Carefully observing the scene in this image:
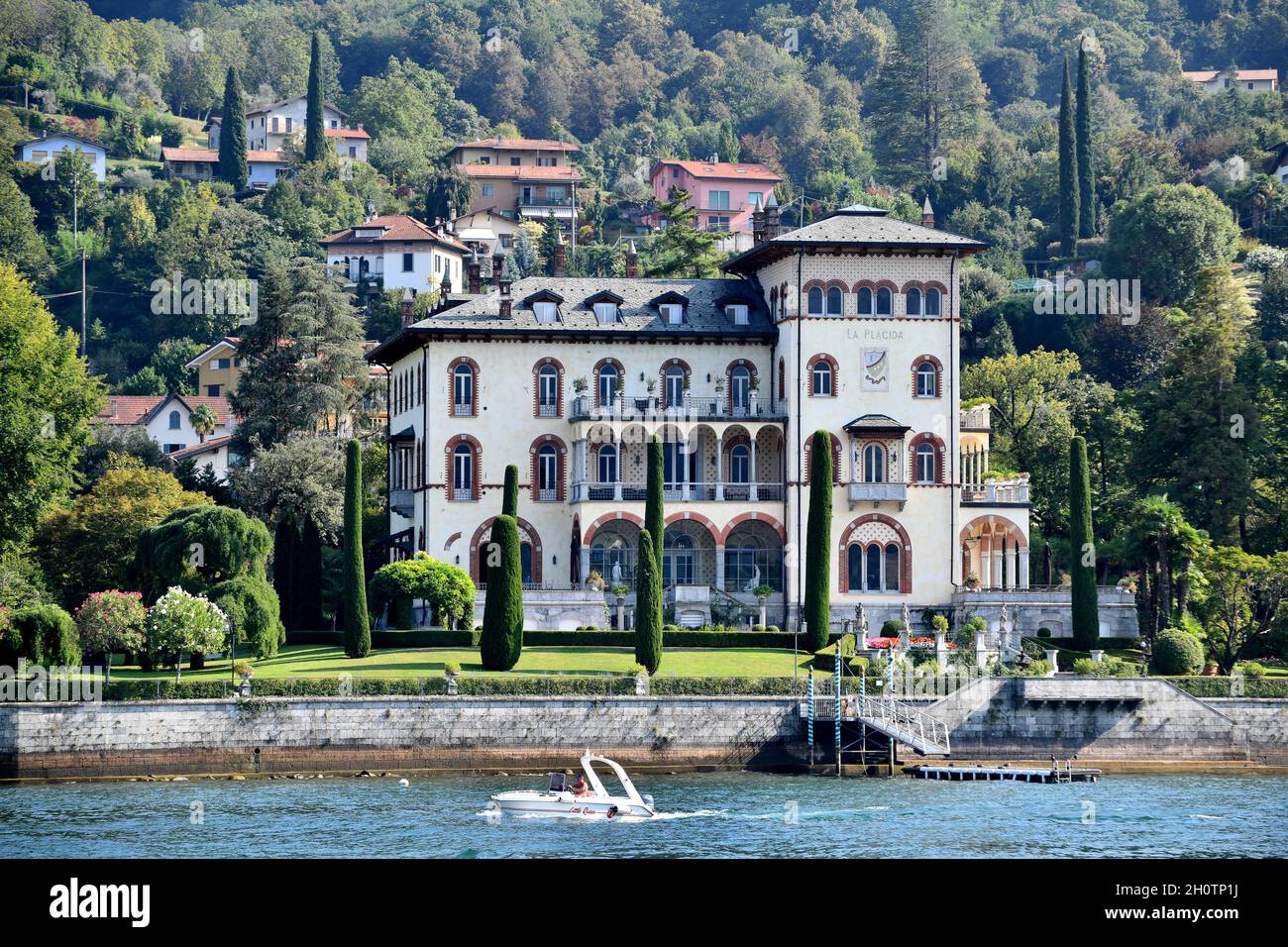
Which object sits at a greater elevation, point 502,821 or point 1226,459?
point 1226,459

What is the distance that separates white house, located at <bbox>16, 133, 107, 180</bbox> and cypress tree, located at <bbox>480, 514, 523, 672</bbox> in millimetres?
121882

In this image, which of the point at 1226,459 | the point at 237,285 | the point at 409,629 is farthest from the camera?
the point at 237,285

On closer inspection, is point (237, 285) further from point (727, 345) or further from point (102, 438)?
point (727, 345)

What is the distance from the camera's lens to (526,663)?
63188 millimetres

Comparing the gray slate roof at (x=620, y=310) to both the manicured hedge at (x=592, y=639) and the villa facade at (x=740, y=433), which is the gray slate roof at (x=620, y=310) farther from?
the manicured hedge at (x=592, y=639)

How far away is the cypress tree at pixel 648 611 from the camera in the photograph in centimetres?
6047

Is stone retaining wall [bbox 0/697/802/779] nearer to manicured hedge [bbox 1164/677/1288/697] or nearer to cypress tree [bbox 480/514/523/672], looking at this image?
cypress tree [bbox 480/514/523/672]

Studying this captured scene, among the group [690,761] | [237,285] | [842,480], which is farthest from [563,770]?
[237,285]

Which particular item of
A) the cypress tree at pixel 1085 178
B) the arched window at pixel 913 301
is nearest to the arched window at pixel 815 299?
the arched window at pixel 913 301

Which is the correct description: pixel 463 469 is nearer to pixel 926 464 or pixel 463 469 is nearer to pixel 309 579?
pixel 309 579

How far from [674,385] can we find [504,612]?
19.7 meters

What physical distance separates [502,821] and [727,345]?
34574 mm
